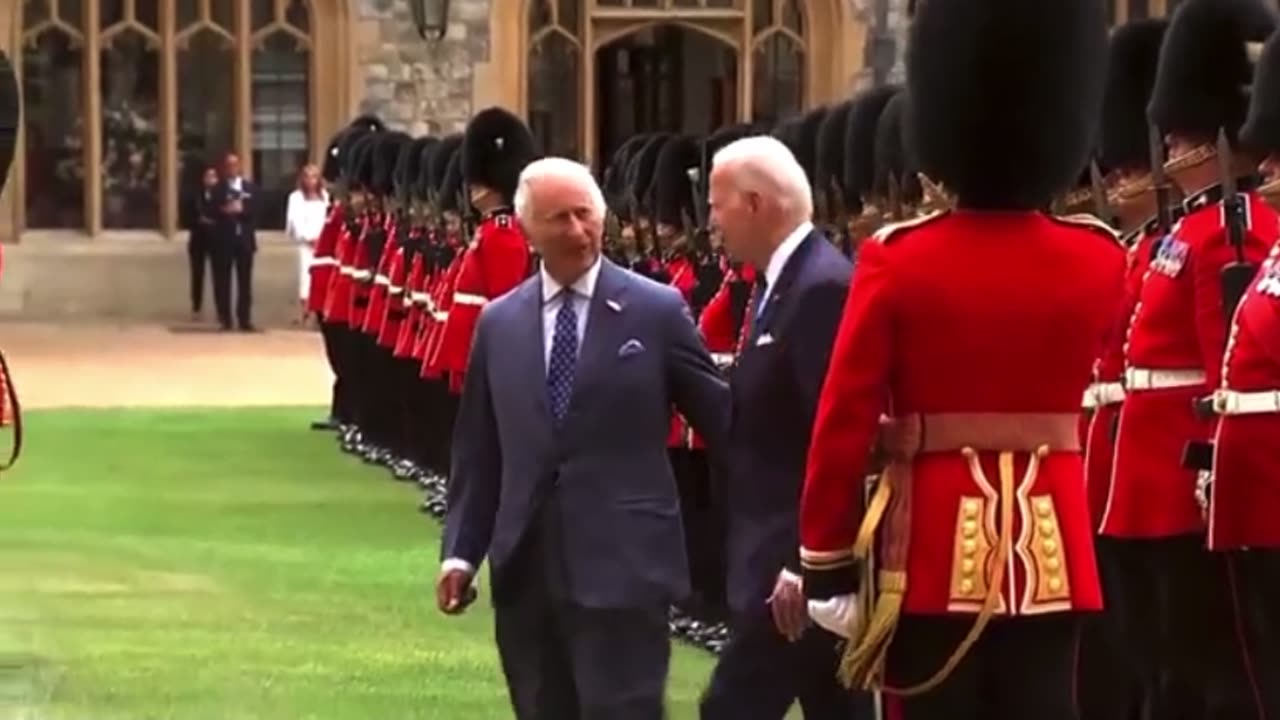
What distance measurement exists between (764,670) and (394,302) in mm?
7912

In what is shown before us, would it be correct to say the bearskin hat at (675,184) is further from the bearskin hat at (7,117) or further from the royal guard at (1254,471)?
the royal guard at (1254,471)

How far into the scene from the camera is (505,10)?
22.4 metres

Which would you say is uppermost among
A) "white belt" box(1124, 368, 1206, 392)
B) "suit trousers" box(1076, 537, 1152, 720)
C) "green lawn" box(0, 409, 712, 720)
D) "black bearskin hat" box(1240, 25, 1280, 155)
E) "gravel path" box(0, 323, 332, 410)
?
"black bearskin hat" box(1240, 25, 1280, 155)

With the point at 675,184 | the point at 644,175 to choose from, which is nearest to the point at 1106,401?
the point at 675,184

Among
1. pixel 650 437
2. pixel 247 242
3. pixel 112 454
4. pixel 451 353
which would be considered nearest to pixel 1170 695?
pixel 650 437

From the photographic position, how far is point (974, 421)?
14.8 ft

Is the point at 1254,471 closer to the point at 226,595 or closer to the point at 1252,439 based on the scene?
the point at 1252,439

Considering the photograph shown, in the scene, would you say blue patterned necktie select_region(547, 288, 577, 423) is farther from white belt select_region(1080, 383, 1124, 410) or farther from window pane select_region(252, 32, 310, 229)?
window pane select_region(252, 32, 310, 229)

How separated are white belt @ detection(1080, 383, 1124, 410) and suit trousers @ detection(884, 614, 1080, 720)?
1742 mm

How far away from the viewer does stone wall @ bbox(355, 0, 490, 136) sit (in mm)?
22172

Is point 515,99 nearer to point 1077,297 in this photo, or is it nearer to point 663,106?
point 663,106

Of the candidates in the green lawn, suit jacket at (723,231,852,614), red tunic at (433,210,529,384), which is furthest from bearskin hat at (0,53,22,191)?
red tunic at (433,210,529,384)

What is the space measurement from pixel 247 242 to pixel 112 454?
25.9 ft

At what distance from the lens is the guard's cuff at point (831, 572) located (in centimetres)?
449
